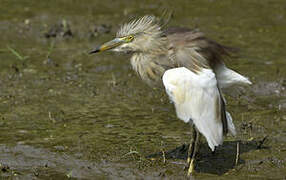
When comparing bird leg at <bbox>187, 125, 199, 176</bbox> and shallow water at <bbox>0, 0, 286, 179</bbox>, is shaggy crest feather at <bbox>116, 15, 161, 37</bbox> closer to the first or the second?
bird leg at <bbox>187, 125, 199, 176</bbox>

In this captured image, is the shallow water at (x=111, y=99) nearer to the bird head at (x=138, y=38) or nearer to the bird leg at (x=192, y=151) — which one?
the bird leg at (x=192, y=151)

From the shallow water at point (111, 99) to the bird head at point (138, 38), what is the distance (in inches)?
37.1

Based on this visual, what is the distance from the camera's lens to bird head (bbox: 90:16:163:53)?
5535mm

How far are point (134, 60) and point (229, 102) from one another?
1.77 meters

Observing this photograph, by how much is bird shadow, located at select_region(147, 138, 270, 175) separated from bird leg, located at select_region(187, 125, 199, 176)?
0.09 m

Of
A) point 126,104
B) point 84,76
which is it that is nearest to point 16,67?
point 84,76

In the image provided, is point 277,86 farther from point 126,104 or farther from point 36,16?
point 36,16

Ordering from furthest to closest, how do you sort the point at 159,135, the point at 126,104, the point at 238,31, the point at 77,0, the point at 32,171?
the point at 77,0 → the point at 238,31 → the point at 126,104 → the point at 159,135 → the point at 32,171

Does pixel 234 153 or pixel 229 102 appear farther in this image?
pixel 229 102

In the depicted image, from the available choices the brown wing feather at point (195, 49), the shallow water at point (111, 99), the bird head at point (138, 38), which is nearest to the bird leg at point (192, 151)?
the shallow water at point (111, 99)

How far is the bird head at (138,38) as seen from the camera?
5.54m

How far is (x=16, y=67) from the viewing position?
25.9 feet

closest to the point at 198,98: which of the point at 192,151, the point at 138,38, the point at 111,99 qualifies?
the point at 192,151

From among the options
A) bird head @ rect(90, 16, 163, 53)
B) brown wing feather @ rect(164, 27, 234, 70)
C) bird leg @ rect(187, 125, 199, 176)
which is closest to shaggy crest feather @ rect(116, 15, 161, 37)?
bird head @ rect(90, 16, 163, 53)
